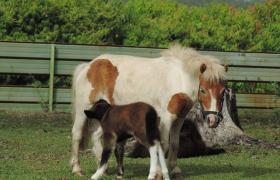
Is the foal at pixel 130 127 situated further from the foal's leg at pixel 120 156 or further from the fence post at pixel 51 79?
the fence post at pixel 51 79

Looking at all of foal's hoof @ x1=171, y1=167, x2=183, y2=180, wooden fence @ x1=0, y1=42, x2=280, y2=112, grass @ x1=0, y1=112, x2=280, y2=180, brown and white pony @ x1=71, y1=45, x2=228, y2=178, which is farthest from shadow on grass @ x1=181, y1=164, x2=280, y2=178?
wooden fence @ x1=0, y1=42, x2=280, y2=112

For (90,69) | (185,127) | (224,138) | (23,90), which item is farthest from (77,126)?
(23,90)

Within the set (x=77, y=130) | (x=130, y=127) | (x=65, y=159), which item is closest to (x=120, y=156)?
(x=130, y=127)

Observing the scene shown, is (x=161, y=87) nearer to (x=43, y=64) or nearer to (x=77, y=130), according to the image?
(x=77, y=130)

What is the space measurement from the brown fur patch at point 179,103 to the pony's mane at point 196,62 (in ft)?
1.23

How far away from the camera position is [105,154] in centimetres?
1052

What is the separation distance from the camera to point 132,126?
1042cm

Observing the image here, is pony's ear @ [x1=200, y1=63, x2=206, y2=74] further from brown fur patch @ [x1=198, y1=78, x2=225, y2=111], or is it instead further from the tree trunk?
the tree trunk

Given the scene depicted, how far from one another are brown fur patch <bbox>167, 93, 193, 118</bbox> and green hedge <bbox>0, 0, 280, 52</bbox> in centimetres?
1123

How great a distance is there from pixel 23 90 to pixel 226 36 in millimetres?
6773

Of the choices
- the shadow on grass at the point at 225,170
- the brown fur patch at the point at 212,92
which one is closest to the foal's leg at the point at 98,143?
the shadow on grass at the point at 225,170

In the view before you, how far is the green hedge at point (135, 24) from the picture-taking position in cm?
2153

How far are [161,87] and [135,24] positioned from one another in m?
12.3

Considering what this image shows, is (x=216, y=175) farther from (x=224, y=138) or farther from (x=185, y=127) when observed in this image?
(x=224, y=138)
